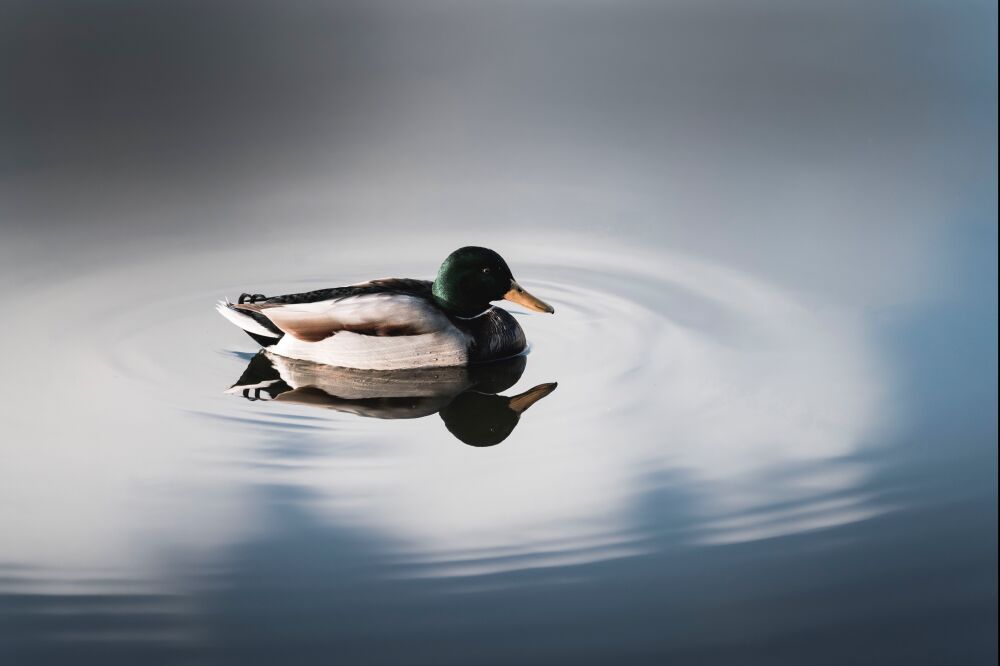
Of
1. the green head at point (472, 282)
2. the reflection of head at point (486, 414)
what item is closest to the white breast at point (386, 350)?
the green head at point (472, 282)

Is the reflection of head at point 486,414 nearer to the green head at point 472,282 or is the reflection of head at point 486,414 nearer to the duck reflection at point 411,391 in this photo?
the duck reflection at point 411,391

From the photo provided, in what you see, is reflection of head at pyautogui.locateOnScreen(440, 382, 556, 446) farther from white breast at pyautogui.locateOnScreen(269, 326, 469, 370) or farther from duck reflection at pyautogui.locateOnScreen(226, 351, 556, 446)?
white breast at pyautogui.locateOnScreen(269, 326, 469, 370)

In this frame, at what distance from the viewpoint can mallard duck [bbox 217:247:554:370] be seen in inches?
234

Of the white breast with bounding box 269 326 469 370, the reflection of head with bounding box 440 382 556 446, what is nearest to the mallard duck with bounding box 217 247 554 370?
the white breast with bounding box 269 326 469 370

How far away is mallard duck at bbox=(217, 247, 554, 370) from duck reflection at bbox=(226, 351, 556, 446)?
53 mm

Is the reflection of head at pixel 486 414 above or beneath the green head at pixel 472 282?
beneath

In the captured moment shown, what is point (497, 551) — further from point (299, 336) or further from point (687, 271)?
point (687, 271)

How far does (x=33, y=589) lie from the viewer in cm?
423

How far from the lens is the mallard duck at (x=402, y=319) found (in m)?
5.95

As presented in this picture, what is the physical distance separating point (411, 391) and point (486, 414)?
38 cm

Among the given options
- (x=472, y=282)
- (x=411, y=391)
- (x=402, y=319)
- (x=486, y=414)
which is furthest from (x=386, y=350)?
(x=486, y=414)

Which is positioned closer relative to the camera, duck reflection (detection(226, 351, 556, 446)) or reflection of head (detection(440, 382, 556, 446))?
reflection of head (detection(440, 382, 556, 446))

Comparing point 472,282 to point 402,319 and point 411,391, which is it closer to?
point 402,319

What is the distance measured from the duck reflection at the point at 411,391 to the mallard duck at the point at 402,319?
5 centimetres
